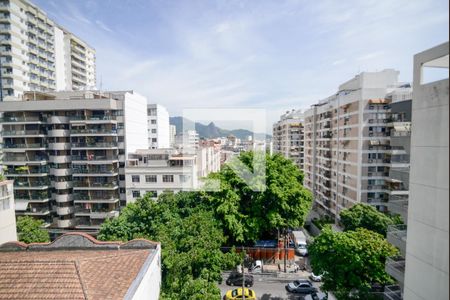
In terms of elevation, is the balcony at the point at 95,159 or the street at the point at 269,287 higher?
the balcony at the point at 95,159

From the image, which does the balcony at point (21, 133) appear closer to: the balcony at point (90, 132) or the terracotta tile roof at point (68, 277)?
the balcony at point (90, 132)

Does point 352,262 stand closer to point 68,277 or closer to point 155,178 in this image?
point 68,277

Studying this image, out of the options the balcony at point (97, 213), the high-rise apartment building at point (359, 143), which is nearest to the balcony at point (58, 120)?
the balcony at point (97, 213)

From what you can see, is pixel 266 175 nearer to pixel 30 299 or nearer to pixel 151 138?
pixel 30 299

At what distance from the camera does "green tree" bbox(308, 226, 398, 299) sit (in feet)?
33.7

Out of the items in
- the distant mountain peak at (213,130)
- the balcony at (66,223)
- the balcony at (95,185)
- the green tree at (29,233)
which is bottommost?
the balcony at (66,223)

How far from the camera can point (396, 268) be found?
26.3ft

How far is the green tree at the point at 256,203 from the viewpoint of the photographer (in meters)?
15.0

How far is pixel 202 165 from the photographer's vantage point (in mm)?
23703

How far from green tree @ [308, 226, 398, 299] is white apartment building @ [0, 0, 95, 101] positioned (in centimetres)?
3230

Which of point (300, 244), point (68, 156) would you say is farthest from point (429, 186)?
point (68, 156)

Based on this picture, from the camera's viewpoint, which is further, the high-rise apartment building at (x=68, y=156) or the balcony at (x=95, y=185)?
the balcony at (x=95, y=185)

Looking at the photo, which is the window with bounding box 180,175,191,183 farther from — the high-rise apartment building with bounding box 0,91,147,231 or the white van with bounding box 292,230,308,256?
the white van with bounding box 292,230,308,256

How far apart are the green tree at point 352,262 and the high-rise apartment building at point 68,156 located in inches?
712
